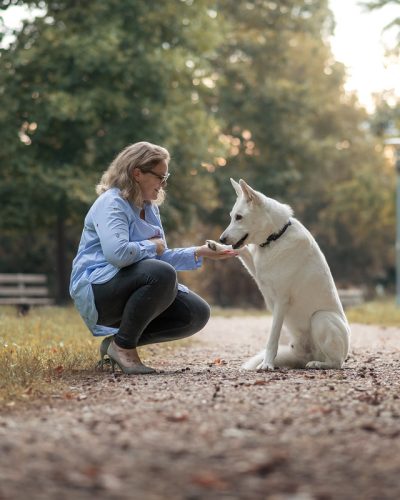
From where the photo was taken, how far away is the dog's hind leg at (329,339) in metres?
7.43

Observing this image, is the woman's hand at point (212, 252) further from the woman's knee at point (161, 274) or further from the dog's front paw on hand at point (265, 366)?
the dog's front paw on hand at point (265, 366)

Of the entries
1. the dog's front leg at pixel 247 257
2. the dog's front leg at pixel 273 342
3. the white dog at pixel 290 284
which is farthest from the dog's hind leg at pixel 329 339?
the dog's front leg at pixel 247 257

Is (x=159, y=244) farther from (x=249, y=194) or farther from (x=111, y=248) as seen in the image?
(x=249, y=194)

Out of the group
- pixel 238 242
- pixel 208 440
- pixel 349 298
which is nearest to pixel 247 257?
pixel 238 242

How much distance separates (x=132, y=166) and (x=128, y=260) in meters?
0.78

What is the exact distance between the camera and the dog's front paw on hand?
732 centimetres

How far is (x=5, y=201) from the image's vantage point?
23766 millimetres

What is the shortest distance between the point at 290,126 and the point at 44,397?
98.2ft

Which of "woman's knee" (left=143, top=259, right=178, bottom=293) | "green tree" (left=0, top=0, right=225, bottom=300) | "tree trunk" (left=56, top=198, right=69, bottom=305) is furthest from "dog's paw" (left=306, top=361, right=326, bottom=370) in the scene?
"tree trunk" (left=56, top=198, right=69, bottom=305)

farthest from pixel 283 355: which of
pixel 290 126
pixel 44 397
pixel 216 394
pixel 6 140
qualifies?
pixel 290 126

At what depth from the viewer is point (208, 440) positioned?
4.15 m

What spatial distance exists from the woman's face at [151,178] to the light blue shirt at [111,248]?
175 mm

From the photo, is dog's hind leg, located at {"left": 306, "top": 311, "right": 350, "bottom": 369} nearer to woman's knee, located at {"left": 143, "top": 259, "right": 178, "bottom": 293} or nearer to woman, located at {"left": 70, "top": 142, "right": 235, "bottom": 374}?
woman, located at {"left": 70, "top": 142, "right": 235, "bottom": 374}

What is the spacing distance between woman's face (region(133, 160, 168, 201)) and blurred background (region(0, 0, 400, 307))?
3.10 metres
